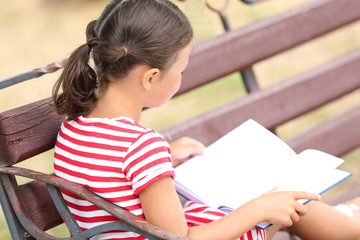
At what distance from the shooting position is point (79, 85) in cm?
189

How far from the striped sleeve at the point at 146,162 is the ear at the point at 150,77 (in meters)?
0.16

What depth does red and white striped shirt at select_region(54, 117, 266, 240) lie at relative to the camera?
5.70ft

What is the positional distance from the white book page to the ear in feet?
1.21

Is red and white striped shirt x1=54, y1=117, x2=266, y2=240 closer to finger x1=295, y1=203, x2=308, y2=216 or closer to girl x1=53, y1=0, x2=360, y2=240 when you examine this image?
girl x1=53, y1=0, x2=360, y2=240

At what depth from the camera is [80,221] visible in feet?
→ 6.31

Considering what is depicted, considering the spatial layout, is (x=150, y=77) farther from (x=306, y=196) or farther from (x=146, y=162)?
(x=306, y=196)

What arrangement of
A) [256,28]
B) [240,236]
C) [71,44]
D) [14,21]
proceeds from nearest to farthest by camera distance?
1. [240,236]
2. [256,28]
3. [71,44]
4. [14,21]

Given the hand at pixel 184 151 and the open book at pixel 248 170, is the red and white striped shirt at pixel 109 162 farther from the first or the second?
the hand at pixel 184 151

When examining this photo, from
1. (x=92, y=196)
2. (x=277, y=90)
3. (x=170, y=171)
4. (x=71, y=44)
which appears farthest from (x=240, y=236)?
(x=71, y=44)

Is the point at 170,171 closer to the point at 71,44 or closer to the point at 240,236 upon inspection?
the point at 240,236

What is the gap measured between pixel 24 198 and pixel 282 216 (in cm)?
72

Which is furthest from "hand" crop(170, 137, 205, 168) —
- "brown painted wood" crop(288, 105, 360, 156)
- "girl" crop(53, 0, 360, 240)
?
"brown painted wood" crop(288, 105, 360, 156)

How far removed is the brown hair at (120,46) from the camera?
181 cm

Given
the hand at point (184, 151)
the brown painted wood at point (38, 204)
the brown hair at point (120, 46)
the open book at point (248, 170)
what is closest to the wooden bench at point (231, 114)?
the brown painted wood at point (38, 204)
